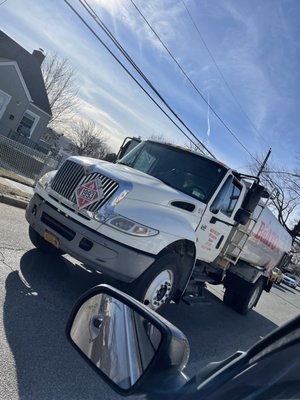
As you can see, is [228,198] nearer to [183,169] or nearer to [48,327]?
[183,169]

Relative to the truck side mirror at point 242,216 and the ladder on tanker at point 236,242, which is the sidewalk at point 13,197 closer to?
the ladder on tanker at point 236,242

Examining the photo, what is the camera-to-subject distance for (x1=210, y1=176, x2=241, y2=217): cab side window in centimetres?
660

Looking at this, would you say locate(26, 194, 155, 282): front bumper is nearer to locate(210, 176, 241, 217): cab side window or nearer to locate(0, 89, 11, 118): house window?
locate(210, 176, 241, 217): cab side window

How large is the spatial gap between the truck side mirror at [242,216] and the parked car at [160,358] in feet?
18.2

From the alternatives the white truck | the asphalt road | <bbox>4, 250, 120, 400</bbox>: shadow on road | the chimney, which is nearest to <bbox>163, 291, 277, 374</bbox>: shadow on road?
the asphalt road

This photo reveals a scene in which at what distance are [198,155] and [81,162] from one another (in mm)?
2095

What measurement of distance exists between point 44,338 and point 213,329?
4014 millimetres

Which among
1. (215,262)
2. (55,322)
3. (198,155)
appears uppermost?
(198,155)

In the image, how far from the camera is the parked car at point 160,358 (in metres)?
1.05

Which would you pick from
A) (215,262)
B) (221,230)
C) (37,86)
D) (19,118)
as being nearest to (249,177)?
(221,230)

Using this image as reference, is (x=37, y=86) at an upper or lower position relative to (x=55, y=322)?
upper

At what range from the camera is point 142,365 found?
1.48 metres

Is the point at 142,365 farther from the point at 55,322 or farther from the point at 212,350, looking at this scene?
the point at 212,350

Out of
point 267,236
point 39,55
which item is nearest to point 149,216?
point 267,236
